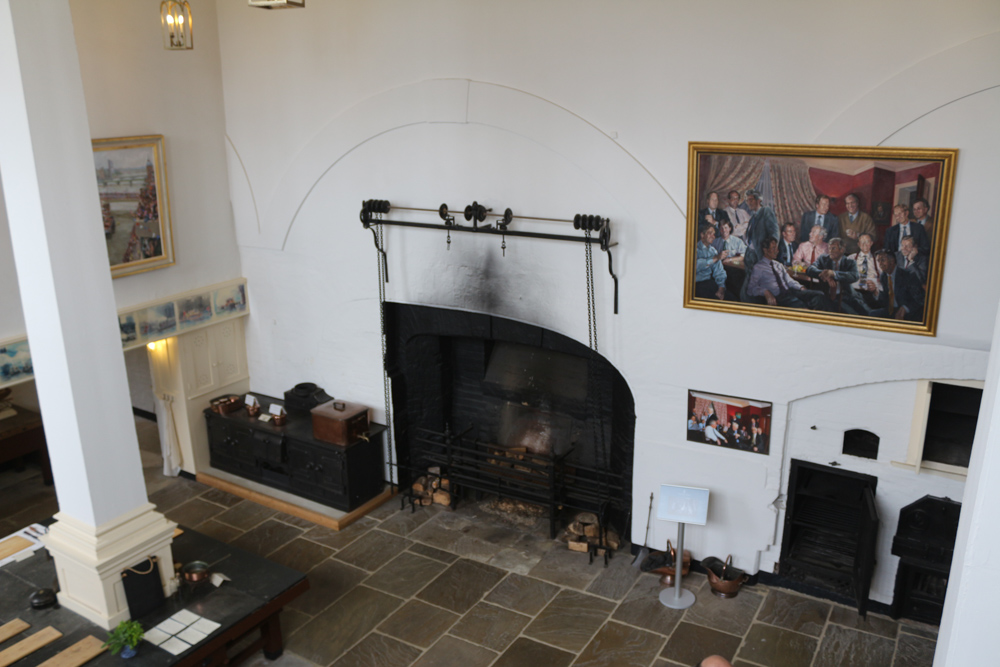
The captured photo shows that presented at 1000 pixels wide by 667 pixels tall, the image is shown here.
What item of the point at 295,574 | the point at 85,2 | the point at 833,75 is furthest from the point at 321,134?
the point at 833,75

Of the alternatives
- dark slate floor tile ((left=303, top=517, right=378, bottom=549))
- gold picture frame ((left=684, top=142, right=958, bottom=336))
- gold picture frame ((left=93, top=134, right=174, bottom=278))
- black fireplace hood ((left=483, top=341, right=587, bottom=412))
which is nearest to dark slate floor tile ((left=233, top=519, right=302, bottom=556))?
dark slate floor tile ((left=303, top=517, right=378, bottom=549))

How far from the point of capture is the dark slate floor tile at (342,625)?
6000mm

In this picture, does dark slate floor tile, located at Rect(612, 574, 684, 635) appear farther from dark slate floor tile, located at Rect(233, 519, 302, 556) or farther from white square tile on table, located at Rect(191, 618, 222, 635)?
dark slate floor tile, located at Rect(233, 519, 302, 556)

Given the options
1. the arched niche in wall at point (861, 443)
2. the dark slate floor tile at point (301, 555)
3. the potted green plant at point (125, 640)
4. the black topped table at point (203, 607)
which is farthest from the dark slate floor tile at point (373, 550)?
the arched niche in wall at point (861, 443)

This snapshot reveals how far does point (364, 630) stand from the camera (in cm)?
620

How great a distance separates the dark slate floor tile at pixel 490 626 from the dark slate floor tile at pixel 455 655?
0.07 metres

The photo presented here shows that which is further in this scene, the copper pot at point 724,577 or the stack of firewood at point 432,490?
the stack of firewood at point 432,490

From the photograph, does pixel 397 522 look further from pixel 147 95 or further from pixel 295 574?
pixel 147 95

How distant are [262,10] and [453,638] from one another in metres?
5.78

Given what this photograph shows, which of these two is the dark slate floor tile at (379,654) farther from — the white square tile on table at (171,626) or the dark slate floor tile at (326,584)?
the white square tile on table at (171,626)

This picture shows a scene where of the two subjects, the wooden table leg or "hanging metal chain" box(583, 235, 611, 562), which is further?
"hanging metal chain" box(583, 235, 611, 562)

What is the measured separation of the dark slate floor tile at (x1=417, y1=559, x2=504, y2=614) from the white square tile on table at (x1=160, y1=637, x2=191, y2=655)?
6.28 ft

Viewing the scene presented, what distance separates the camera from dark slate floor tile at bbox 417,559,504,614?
6.50 m

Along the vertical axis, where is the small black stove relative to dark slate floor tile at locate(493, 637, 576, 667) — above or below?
above
